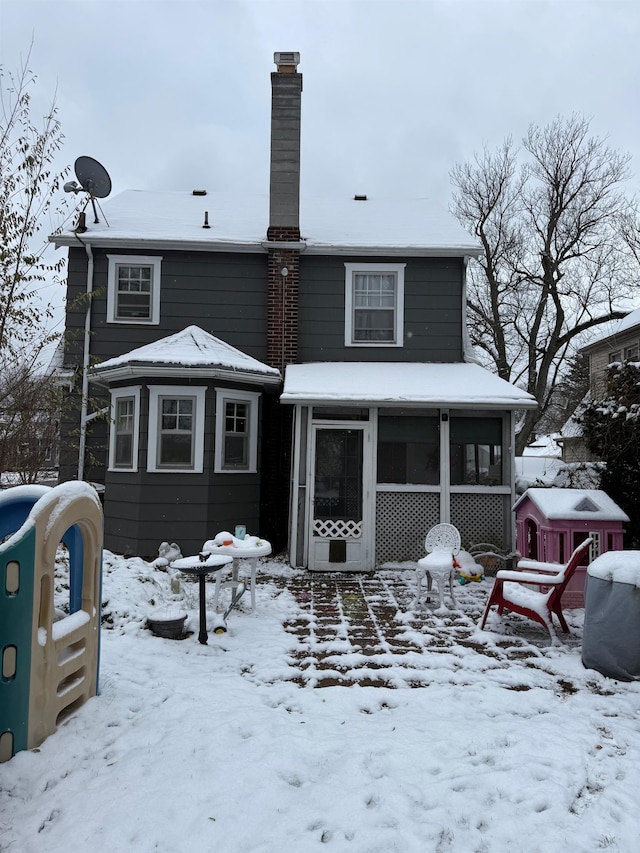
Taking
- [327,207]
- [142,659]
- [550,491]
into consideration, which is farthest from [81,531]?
[327,207]

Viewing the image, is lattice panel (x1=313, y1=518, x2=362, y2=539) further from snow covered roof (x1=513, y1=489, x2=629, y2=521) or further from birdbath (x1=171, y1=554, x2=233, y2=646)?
birdbath (x1=171, y1=554, x2=233, y2=646)

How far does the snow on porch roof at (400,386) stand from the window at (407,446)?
51cm

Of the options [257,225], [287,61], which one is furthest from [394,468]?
[287,61]

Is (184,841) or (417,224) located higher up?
(417,224)

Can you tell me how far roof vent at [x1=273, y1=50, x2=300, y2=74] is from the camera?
10.6m

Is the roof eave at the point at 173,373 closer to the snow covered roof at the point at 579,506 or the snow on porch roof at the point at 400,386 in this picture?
the snow on porch roof at the point at 400,386

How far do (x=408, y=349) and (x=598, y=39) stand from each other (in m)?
10.7

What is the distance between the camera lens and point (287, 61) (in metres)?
10.6

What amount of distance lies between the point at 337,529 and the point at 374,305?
441 centimetres

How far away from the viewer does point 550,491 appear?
730 centimetres

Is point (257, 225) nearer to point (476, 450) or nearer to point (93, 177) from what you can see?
point (93, 177)

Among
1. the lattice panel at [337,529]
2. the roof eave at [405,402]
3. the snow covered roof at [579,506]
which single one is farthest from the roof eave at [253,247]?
the snow covered roof at [579,506]

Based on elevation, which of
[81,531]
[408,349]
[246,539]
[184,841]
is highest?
[408,349]

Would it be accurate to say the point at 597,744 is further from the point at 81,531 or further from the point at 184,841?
the point at 81,531
